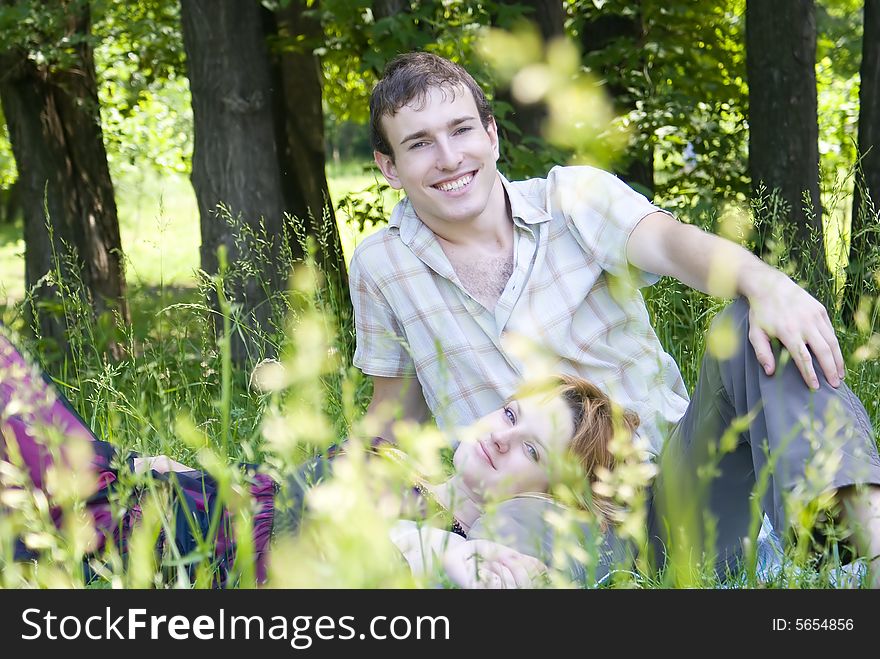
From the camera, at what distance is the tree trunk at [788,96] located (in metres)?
4.96

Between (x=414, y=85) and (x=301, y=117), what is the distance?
438 cm

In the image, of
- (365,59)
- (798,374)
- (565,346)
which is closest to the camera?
(798,374)

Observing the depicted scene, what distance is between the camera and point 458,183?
2916mm

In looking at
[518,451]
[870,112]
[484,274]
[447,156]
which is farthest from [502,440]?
[870,112]

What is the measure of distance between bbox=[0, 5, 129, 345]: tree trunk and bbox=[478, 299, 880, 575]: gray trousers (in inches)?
192

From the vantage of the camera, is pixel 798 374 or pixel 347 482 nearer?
pixel 347 482

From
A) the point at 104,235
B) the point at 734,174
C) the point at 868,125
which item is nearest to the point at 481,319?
the point at 868,125

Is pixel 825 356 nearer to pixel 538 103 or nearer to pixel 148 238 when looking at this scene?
pixel 538 103

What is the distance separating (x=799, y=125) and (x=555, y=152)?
1183mm

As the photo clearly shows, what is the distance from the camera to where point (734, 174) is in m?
6.09

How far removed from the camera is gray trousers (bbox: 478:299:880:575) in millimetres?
1884

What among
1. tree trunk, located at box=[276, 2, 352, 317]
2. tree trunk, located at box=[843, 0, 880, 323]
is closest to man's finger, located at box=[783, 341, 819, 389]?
tree trunk, located at box=[843, 0, 880, 323]
